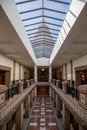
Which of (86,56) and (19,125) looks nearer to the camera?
(19,125)

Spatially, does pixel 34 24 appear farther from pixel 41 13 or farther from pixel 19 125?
pixel 19 125

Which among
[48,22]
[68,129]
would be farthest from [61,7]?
[68,129]

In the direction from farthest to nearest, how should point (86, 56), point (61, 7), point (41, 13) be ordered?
point (86, 56) < point (41, 13) < point (61, 7)

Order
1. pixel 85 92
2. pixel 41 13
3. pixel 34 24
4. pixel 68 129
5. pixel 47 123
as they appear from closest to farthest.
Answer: pixel 85 92
pixel 41 13
pixel 34 24
pixel 68 129
pixel 47 123

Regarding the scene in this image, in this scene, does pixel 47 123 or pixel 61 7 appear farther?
pixel 47 123

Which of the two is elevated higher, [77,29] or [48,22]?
[48,22]

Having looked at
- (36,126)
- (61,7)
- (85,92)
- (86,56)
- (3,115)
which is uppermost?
(61,7)

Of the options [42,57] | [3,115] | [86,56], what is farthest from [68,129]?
[42,57]

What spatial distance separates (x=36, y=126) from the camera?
12781 mm

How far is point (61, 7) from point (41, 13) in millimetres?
1550

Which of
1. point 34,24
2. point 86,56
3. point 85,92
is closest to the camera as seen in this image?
point 85,92

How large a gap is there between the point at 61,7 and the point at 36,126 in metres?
9.13

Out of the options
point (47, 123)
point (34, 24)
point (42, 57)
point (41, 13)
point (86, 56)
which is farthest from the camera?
point (42, 57)

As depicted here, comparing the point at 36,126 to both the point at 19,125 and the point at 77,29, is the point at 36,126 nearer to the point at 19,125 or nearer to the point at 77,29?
the point at 19,125
